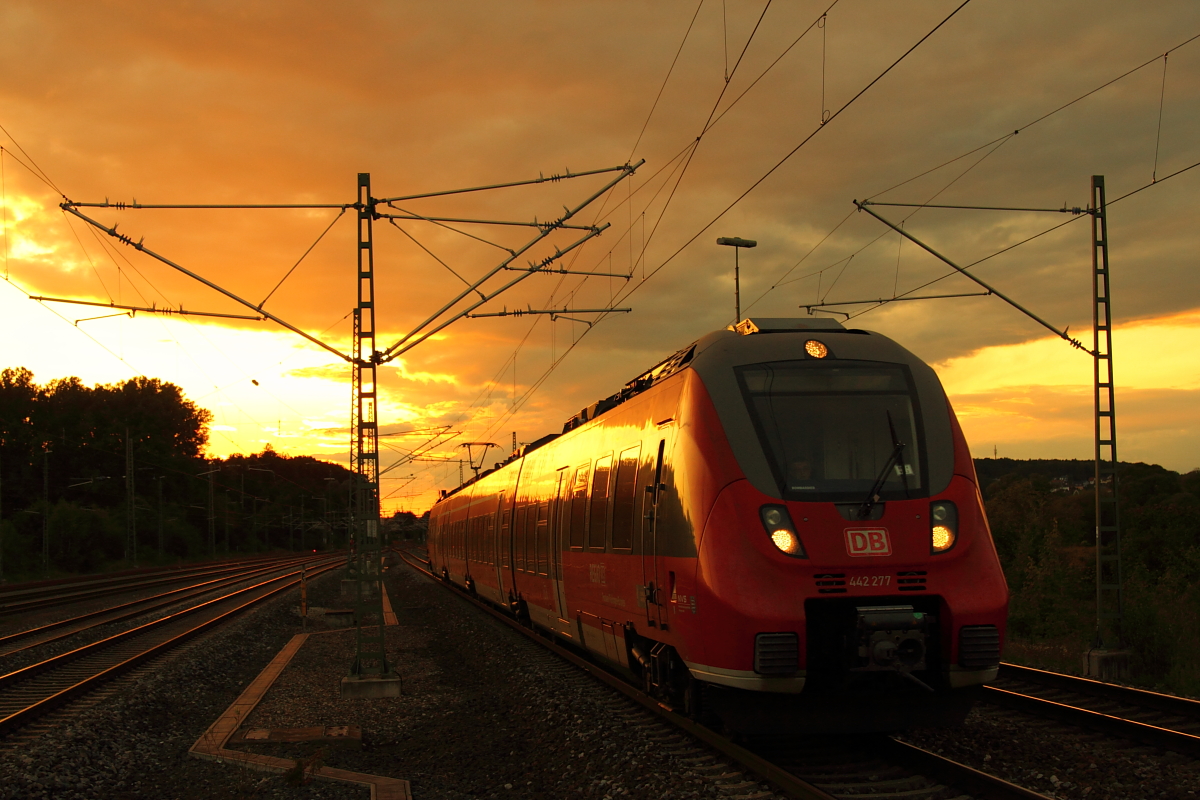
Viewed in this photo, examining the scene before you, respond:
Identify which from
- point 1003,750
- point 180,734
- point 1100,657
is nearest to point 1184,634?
point 1100,657

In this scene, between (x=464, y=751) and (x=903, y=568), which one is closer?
(x=903, y=568)

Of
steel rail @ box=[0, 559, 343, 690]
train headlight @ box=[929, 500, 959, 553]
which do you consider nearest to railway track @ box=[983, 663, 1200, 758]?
train headlight @ box=[929, 500, 959, 553]

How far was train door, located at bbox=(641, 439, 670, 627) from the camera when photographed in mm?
9254

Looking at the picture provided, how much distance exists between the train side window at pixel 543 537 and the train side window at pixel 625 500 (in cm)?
456

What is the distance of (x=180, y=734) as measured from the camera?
38.8ft

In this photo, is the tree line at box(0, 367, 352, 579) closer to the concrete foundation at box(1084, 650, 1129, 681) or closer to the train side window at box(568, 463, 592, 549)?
the train side window at box(568, 463, 592, 549)

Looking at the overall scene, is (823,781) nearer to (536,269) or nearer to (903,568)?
(903,568)

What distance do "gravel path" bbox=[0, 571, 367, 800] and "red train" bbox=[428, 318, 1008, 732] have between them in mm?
3323

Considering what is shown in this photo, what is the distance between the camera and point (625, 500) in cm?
1080

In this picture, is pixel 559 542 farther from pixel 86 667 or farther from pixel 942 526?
pixel 86 667

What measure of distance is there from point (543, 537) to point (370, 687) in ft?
12.1

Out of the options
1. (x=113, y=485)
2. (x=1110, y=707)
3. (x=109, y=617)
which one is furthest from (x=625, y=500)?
(x=113, y=485)

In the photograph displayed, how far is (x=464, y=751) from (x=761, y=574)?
4.36m

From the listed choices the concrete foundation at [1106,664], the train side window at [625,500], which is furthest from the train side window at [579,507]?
the concrete foundation at [1106,664]
